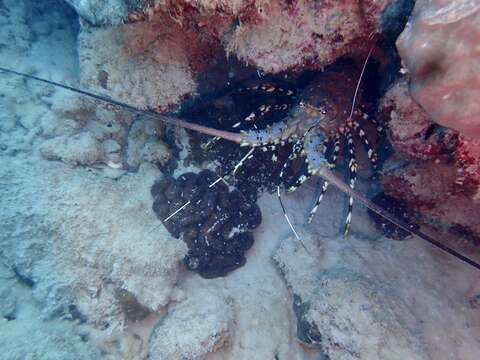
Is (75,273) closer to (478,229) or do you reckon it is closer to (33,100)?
(33,100)

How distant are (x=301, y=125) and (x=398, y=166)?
1143mm

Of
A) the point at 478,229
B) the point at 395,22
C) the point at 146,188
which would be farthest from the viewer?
the point at 146,188

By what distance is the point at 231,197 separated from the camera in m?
4.39

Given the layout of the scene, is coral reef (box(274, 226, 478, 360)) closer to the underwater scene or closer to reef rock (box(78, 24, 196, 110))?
the underwater scene

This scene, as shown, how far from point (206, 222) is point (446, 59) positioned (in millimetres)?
3027

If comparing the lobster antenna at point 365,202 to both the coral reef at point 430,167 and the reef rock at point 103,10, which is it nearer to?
the coral reef at point 430,167

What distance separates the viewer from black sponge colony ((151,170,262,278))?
4.18 m

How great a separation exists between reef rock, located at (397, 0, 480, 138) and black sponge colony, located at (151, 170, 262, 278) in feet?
8.54

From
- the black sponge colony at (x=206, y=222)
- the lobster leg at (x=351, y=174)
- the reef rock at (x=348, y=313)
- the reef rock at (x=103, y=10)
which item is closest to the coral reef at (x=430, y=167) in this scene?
the lobster leg at (x=351, y=174)

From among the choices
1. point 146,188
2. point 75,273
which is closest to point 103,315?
point 75,273

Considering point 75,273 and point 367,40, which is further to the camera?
point 75,273

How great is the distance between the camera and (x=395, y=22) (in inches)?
112

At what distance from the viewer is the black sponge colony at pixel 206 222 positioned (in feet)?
13.7

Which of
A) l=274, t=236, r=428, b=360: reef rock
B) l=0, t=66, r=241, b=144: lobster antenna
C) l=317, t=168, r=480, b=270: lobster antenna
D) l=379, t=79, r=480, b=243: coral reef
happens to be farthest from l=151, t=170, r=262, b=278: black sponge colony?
l=379, t=79, r=480, b=243: coral reef
